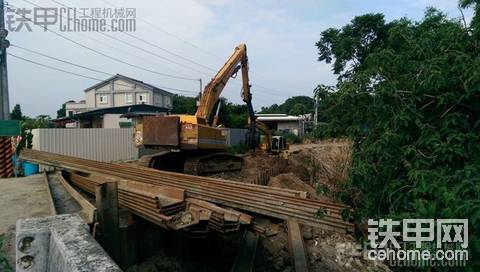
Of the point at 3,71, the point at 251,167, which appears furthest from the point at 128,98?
the point at 251,167

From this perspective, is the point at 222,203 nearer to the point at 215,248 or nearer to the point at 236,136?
the point at 215,248

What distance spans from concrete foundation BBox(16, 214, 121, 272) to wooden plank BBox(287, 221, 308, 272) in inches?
152

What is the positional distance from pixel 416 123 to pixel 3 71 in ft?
49.7

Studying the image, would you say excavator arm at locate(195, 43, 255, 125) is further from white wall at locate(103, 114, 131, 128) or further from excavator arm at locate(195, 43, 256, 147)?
white wall at locate(103, 114, 131, 128)

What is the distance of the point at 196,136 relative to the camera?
1333cm

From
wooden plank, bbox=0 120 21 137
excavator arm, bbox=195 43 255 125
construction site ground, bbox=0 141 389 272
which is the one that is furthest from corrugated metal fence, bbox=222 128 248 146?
construction site ground, bbox=0 141 389 272

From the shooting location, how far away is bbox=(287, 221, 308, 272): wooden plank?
6284 millimetres

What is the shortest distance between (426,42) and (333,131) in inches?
53.3

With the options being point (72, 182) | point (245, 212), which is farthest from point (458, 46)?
point (72, 182)

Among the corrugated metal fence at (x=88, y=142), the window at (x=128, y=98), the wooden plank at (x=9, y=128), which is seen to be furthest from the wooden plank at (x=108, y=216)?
the window at (x=128, y=98)

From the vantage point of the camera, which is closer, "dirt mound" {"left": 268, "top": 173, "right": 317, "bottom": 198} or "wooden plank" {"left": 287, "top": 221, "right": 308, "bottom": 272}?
"wooden plank" {"left": 287, "top": 221, "right": 308, "bottom": 272}

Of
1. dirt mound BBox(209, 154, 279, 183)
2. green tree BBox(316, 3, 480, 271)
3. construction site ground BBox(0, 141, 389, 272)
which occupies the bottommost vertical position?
construction site ground BBox(0, 141, 389, 272)

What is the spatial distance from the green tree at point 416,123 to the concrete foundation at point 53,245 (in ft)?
8.63

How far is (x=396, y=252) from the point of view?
486 cm
